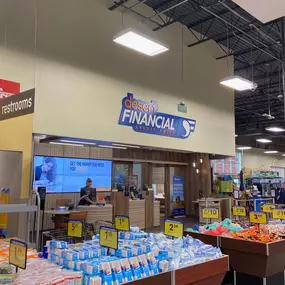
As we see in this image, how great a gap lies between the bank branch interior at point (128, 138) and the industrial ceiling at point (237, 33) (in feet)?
0.20

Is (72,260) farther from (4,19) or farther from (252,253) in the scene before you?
(4,19)

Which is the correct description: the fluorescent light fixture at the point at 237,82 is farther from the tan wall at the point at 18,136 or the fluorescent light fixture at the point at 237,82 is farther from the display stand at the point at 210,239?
the tan wall at the point at 18,136

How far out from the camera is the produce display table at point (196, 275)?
2.90 meters

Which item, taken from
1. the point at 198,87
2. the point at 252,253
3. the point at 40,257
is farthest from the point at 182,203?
the point at 40,257

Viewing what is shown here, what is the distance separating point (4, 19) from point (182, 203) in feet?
31.4

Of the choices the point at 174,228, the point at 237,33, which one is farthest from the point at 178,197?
the point at 174,228

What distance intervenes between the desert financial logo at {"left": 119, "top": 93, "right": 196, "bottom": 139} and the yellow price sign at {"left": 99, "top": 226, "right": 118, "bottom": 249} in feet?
17.6

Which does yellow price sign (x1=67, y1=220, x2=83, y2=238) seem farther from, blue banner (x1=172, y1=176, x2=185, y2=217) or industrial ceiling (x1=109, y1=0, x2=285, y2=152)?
blue banner (x1=172, y1=176, x2=185, y2=217)

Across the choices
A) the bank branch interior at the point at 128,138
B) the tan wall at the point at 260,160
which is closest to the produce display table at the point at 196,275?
the bank branch interior at the point at 128,138

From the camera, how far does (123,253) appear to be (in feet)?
9.63

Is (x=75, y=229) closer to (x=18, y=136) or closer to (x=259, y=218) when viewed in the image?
(x=18, y=136)

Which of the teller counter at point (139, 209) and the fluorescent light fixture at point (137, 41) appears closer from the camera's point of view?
the fluorescent light fixture at point (137, 41)

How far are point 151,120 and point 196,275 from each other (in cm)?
621

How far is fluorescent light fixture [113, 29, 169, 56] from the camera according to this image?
5.98 metres
